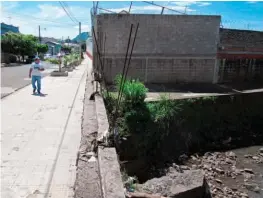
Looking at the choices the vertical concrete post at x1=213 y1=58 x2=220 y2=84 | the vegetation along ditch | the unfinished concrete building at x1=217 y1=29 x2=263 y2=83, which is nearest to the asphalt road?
the vegetation along ditch

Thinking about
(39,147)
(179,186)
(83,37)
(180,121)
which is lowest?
(180,121)

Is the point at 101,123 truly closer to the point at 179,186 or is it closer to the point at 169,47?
the point at 179,186

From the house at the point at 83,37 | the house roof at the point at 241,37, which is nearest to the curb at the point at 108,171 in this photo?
the house roof at the point at 241,37

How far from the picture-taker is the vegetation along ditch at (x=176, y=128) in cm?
735

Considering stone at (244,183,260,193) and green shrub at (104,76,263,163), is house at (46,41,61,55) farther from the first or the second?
stone at (244,183,260,193)

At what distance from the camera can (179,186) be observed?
4.42 meters

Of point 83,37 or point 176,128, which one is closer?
point 176,128

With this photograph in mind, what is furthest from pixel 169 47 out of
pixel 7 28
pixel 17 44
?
pixel 7 28

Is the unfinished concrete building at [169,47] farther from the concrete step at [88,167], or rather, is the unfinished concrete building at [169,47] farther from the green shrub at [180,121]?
the concrete step at [88,167]

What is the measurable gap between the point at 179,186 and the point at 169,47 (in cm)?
1293

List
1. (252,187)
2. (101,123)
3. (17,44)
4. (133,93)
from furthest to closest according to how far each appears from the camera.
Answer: (17,44) < (252,187) < (133,93) < (101,123)

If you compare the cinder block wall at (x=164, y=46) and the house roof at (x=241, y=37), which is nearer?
the cinder block wall at (x=164, y=46)

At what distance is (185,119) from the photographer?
411 inches

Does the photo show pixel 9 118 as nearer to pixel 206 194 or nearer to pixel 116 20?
pixel 206 194
